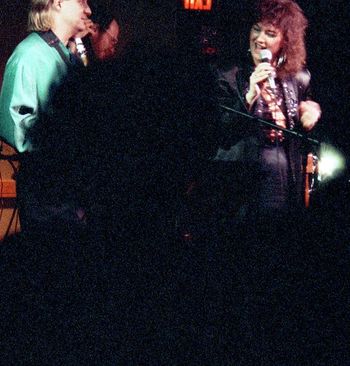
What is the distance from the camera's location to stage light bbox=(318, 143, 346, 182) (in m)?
3.69

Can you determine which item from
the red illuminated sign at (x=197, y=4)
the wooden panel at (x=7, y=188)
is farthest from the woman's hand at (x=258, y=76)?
the red illuminated sign at (x=197, y=4)

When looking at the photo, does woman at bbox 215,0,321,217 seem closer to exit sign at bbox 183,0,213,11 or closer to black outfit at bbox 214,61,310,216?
black outfit at bbox 214,61,310,216

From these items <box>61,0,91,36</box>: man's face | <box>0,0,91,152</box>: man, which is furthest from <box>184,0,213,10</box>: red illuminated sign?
<box>0,0,91,152</box>: man

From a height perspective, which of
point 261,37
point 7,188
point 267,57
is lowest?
point 7,188

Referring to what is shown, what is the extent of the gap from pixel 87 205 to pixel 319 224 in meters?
2.97

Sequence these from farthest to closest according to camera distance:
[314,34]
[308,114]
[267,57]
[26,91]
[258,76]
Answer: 1. [314,34]
2. [308,114]
3. [267,57]
4. [258,76]
5. [26,91]

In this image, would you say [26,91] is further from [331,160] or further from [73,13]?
[331,160]

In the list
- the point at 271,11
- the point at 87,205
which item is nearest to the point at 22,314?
the point at 87,205

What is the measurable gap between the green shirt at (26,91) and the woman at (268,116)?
113cm

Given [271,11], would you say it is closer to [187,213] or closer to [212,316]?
[187,213]

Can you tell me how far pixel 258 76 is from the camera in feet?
11.2

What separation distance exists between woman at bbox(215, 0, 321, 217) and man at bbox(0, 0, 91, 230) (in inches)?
42.5

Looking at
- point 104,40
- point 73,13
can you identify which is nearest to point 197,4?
point 104,40

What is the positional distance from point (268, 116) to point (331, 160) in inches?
19.0
